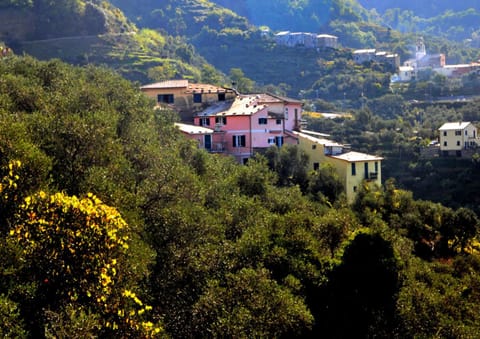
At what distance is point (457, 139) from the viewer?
84.9 metres

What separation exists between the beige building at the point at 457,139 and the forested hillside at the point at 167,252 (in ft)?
144

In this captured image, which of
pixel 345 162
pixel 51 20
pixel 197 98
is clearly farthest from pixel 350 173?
pixel 51 20

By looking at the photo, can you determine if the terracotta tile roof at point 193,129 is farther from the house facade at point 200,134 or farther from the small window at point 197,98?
the small window at point 197,98

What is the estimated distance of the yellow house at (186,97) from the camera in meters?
63.8

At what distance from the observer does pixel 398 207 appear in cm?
4706

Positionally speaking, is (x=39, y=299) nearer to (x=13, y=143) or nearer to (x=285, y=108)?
(x=13, y=143)

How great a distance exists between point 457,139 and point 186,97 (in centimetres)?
3627

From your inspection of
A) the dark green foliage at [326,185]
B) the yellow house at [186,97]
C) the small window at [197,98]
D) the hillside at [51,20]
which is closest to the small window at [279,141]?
the yellow house at [186,97]

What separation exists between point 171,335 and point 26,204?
6810 millimetres

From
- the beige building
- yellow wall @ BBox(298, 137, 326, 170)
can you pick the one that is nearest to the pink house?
yellow wall @ BBox(298, 137, 326, 170)

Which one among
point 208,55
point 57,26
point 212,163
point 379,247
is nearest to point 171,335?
point 379,247

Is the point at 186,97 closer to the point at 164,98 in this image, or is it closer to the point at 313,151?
the point at 164,98

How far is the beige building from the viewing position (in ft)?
278

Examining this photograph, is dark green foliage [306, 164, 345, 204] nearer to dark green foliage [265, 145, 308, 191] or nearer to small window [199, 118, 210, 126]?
dark green foliage [265, 145, 308, 191]
